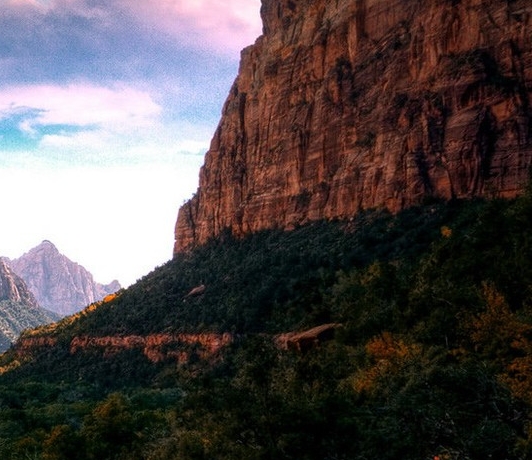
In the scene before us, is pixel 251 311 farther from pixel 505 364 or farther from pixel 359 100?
pixel 505 364

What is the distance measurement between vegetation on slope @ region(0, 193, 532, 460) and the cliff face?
184 inches

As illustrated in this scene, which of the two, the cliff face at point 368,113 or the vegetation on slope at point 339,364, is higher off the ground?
the cliff face at point 368,113

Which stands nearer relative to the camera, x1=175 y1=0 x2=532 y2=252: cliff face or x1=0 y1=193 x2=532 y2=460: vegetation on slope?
x1=0 y1=193 x2=532 y2=460: vegetation on slope

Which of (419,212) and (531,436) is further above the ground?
(419,212)

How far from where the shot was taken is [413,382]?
23250 mm

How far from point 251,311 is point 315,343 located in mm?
21720

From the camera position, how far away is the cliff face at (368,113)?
61.8m

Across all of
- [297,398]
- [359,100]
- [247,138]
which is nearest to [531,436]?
[297,398]

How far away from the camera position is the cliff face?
203ft

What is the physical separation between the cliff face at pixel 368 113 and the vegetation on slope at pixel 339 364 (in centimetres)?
467

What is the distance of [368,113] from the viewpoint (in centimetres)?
7656

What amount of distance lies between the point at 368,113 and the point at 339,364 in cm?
4676

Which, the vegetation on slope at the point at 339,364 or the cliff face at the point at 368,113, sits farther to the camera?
the cliff face at the point at 368,113

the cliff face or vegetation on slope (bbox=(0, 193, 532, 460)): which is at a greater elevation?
the cliff face
